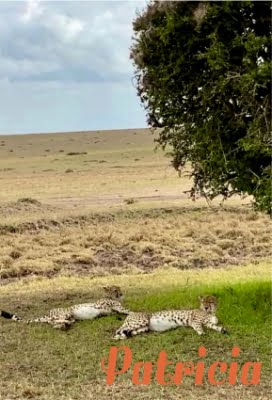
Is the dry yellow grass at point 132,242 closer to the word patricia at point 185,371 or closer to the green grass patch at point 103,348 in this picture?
the green grass patch at point 103,348

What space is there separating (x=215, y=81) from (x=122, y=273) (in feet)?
28.0

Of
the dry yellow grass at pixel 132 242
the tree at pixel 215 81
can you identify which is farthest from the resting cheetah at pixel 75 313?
the dry yellow grass at pixel 132 242

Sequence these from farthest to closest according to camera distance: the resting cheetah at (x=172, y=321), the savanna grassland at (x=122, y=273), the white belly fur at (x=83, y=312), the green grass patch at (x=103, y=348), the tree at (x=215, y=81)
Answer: the white belly fur at (x=83, y=312), the resting cheetah at (x=172, y=321), the tree at (x=215, y=81), the savanna grassland at (x=122, y=273), the green grass patch at (x=103, y=348)

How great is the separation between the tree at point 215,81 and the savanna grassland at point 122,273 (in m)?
2.11

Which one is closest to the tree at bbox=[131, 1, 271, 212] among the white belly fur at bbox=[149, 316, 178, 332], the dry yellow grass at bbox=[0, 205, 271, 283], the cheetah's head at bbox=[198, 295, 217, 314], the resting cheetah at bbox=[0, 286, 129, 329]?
the cheetah's head at bbox=[198, 295, 217, 314]

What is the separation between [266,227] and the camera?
930 inches

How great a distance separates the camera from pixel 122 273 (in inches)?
705

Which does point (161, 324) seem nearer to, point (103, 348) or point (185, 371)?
point (103, 348)

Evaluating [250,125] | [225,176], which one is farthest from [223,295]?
[250,125]

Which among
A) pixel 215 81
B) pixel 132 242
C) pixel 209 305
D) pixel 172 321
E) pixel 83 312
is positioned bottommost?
pixel 132 242

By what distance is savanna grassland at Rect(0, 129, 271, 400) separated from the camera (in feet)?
28.7

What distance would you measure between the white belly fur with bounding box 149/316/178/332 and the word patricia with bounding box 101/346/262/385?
0.93m

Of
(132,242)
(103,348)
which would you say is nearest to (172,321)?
(103,348)

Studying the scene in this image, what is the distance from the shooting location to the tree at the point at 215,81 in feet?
31.8
